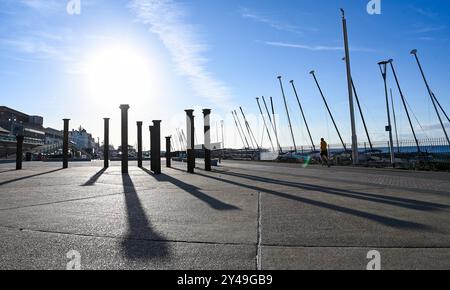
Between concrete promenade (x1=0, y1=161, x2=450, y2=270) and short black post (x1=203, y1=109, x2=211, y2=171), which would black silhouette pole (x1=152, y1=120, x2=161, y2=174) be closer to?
short black post (x1=203, y1=109, x2=211, y2=171)

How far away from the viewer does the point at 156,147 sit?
56.4 feet

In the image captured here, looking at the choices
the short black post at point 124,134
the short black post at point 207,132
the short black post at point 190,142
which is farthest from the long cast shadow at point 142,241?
the short black post at point 207,132

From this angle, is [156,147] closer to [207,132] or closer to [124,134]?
[124,134]

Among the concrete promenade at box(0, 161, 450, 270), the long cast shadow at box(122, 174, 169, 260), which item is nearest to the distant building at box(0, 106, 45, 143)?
the concrete promenade at box(0, 161, 450, 270)

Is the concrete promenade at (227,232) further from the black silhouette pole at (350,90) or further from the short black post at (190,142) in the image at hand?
the black silhouette pole at (350,90)

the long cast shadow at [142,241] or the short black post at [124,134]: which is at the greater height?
the short black post at [124,134]

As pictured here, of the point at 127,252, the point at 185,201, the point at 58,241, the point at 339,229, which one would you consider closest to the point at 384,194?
the point at 339,229

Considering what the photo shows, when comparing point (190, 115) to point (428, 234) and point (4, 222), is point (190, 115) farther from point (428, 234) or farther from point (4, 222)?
point (428, 234)

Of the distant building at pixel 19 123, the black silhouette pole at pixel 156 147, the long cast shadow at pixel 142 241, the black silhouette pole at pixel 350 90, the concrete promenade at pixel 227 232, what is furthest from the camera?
the distant building at pixel 19 123

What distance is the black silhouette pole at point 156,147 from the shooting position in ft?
53.6

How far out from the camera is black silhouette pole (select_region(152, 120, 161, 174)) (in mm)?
16344

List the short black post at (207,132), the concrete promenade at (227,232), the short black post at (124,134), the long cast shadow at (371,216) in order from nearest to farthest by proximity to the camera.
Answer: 1. the concrete promenade at (227,232)
2. the long cast shadow at (371,216)
3. the short black post at (124,134)
4. the short black post at (207,132)

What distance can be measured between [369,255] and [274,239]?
3.49ft

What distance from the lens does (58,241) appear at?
397cm
